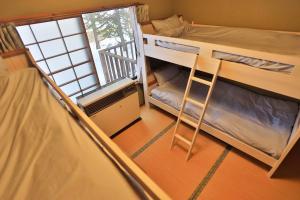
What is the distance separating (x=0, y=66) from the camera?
1.58 m

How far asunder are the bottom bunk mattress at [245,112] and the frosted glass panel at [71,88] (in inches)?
45.2

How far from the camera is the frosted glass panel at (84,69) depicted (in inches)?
95.5

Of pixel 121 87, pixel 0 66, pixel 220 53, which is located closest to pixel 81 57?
pixel 121 87

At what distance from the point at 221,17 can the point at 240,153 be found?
82.8 inches

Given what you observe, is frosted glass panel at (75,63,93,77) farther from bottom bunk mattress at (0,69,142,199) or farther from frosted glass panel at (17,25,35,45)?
bottom bunk mattress at (0,69,142,199)

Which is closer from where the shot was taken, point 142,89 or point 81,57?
point 81,57

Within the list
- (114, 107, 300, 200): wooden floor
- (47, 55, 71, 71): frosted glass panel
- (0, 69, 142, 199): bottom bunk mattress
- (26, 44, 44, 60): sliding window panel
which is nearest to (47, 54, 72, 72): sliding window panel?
(47, 55, 71, 71): frosted glass panel

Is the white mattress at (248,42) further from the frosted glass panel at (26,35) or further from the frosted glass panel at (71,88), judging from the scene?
the frosted glass panel at (26,35)

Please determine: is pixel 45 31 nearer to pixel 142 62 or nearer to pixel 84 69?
pixel 84 69

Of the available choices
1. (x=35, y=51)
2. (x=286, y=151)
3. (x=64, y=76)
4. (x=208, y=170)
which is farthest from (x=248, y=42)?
(x=35, y=51)

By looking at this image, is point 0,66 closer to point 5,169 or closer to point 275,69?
point 5,169

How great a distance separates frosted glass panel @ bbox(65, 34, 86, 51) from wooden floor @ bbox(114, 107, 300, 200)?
137cm

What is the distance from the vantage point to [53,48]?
2.14m

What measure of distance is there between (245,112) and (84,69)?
2253 millimetres
